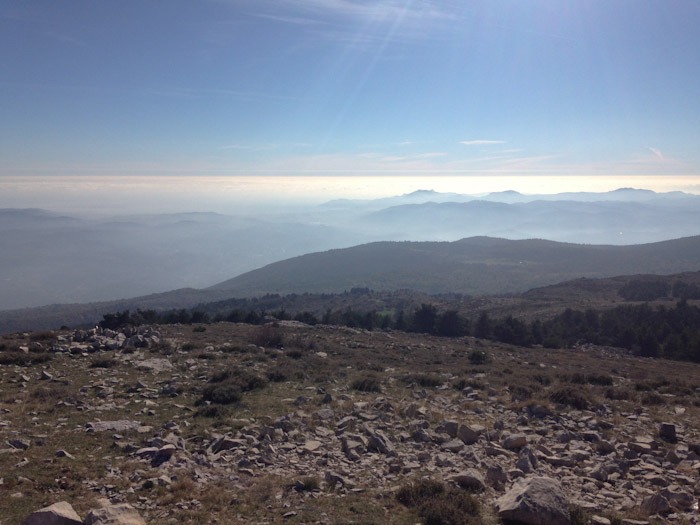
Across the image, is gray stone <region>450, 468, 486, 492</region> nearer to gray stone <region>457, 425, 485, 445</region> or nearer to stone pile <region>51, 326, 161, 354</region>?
gray stone <region>457, 425, 485, 445</region>

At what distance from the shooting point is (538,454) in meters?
9.20

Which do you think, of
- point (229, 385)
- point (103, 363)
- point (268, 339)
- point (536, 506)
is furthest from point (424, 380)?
point (103, 363)

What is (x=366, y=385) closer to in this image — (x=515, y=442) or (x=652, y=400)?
(x=515, y=442)

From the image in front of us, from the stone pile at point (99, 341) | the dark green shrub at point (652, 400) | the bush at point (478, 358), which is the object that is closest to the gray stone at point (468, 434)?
the dark green shrub at point (652, 400)

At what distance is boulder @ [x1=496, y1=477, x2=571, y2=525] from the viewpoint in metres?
6.45

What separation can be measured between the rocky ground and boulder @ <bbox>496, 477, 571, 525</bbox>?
28 mm

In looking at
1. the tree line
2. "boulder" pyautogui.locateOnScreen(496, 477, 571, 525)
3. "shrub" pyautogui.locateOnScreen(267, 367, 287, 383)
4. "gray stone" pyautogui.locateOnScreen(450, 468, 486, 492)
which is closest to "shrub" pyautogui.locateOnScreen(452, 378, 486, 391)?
"shrub" pyautogui.locateOnScreen(267, 367, 287, 383)

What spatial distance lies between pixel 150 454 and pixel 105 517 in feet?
9.55

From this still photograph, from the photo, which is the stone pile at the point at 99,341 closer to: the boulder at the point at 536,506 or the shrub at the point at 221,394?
the shrub at the point at 221,394

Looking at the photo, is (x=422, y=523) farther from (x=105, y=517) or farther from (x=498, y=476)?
(x=105, y=517)

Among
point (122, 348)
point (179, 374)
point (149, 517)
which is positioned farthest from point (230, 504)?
point (122, 348)

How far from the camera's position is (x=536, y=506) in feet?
21.5

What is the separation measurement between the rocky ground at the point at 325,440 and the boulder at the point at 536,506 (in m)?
0.03

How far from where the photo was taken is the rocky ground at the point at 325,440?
23.0ft
